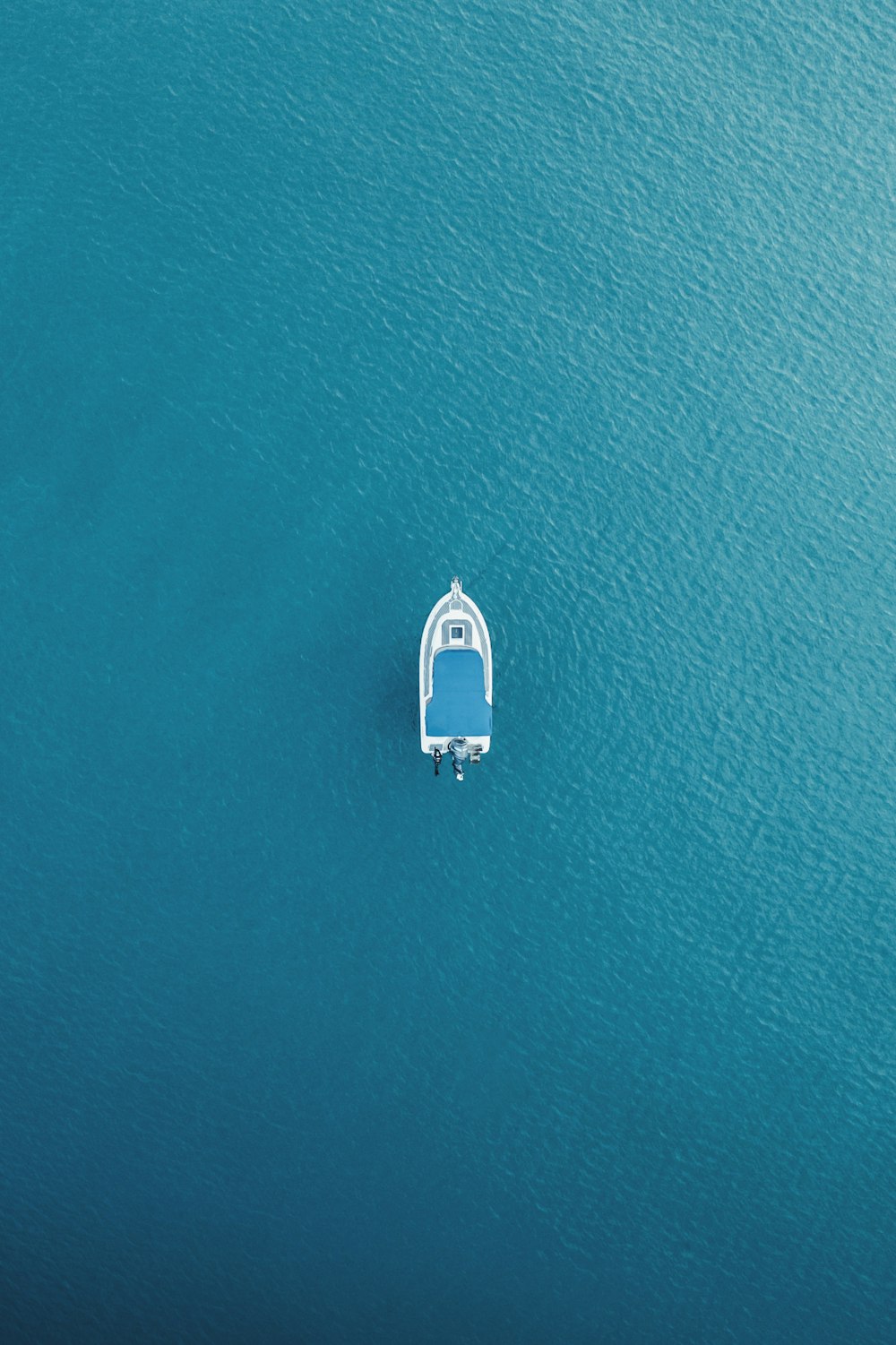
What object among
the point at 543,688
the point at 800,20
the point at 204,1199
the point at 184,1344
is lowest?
the point at 184,1344

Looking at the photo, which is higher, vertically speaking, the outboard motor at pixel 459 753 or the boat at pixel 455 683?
the boat at pixel 455 683

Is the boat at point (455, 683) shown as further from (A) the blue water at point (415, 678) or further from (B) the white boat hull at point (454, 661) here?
(A) the blue water at point (415, 678)

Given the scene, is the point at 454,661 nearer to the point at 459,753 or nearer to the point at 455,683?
the point at 455,683

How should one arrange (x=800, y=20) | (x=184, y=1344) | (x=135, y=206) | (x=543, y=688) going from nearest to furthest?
(x=184, y=1344)
(x=543, y=688)
(x=135, y=206)
(x=800, y=20)

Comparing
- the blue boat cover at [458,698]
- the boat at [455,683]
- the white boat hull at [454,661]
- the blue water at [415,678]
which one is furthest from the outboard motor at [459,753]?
the blue water at [415,678]

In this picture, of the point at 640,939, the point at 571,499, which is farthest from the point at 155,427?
the point at 640,939

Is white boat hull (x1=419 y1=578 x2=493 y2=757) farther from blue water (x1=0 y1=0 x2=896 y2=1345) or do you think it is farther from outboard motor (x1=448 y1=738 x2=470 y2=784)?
blue water (x1=0 y1=0 x2=896 y2=1345)

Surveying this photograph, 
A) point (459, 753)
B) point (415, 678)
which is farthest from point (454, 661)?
point (459, 753)

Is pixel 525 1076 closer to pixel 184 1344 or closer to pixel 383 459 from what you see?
pixel 184 1344
